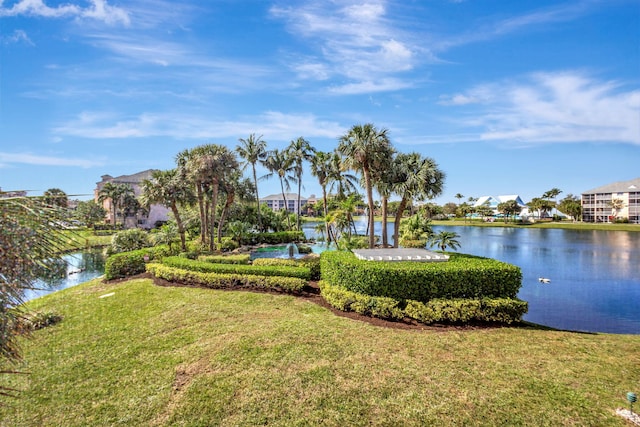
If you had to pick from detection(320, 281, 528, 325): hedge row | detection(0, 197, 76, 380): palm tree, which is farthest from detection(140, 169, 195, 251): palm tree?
detection(0, 197, 76, 380): palm tree

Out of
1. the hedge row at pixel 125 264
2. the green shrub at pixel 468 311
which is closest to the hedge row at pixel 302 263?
the green shrub at pixel 468 311

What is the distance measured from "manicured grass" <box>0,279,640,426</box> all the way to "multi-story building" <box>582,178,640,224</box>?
99.5 metres

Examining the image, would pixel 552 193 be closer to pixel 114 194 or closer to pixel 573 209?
pixel 573 209

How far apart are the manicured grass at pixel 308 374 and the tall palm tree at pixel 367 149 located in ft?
36.2

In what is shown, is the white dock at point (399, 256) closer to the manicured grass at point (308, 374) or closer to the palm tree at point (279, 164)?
the manicured grass at point (308, 374)

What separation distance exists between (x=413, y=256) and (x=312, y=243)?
25941 millimetres

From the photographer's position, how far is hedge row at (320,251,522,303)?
11.3 metres

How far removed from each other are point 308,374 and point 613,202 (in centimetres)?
10900

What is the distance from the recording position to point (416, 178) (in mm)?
19062

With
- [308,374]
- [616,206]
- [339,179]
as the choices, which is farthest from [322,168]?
[616,206]

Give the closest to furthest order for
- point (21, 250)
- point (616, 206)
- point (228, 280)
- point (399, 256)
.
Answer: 1. point (21, 250)
2. point (399, 256)
3. point (228, 280)
4. point (616, 206)

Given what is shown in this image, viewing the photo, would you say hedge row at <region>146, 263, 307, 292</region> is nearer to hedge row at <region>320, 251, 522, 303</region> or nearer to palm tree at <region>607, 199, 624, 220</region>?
hedge row at <region>320, 251, 522, 303</region>

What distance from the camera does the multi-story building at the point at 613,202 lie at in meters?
81.6

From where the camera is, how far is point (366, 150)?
19.1 metres
